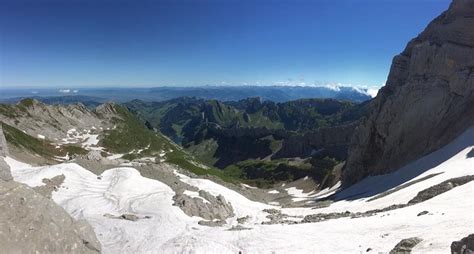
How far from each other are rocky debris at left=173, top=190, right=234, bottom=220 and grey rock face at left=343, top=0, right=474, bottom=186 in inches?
1504

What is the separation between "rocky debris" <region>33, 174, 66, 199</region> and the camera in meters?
40.4

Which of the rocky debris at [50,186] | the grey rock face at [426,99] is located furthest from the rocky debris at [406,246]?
the grey rock face at [426,99]

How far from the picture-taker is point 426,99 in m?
73.8

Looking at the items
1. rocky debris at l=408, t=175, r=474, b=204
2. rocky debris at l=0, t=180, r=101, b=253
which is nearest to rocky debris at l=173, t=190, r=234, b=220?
rocky debris at l=408, t=175, r=474, b=204

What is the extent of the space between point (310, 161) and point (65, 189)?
500 feet

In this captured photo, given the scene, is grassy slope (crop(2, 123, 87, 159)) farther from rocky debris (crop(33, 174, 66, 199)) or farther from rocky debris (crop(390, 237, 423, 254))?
rocky debris (crop(390, 237, 423, 254))

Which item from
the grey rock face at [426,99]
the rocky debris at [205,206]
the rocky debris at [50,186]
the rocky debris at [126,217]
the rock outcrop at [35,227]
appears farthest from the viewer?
the grey rock face at [426,99]

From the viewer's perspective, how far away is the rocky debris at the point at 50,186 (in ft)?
132

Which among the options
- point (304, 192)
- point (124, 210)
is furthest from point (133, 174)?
point (304, 192)

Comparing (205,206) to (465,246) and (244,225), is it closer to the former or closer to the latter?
(244,225)

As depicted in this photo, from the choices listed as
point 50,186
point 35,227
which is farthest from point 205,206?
point 35,227

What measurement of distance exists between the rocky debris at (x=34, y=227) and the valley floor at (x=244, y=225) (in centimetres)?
1167

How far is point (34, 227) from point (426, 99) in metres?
75.0

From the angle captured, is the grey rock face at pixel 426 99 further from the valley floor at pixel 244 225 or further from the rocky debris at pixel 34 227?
the rocky debris at pixel 34 227
